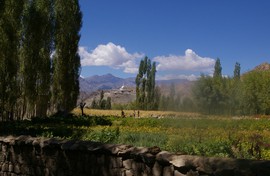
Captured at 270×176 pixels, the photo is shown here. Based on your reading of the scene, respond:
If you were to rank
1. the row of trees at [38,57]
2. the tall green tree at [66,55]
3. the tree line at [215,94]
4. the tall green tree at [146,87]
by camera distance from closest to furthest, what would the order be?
the tree line at [215,94] < the row of trees at [38,57] < the tall green tree at [66,55] < the tall green tree at [146,87]

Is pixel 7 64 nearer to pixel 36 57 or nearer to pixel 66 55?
pixel 36 57

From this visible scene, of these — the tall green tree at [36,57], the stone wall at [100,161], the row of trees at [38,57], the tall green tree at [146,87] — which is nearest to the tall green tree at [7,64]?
the row of trees at [38,57]

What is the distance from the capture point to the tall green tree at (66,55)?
38906 mm

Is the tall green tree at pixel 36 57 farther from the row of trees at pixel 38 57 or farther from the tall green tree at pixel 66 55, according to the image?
the tall green tree at pixel 66 55

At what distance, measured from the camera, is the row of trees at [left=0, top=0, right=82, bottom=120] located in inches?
1099

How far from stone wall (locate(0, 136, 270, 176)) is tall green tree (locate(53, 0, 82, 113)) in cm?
2890

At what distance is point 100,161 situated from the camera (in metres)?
6.88

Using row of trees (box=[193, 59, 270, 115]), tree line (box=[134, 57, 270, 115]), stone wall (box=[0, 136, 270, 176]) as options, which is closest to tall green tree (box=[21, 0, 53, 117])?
tree line (box=[134, 57, 270, 115])

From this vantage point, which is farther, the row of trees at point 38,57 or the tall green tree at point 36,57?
the tall green tree at point 36,57

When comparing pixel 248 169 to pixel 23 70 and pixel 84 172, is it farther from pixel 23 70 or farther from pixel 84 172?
pixel 23 70

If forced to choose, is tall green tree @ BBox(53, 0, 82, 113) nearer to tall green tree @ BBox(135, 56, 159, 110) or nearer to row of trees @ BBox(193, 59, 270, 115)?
row of trees @ BBox(193, 59, 270, 115)

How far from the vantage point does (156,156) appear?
19.0 feet

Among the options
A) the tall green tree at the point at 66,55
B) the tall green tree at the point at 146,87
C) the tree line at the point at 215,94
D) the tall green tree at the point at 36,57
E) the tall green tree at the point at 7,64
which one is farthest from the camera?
the tall green tree at the point at 146,87

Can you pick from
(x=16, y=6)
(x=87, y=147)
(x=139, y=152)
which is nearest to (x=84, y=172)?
(x=87, y=147)
